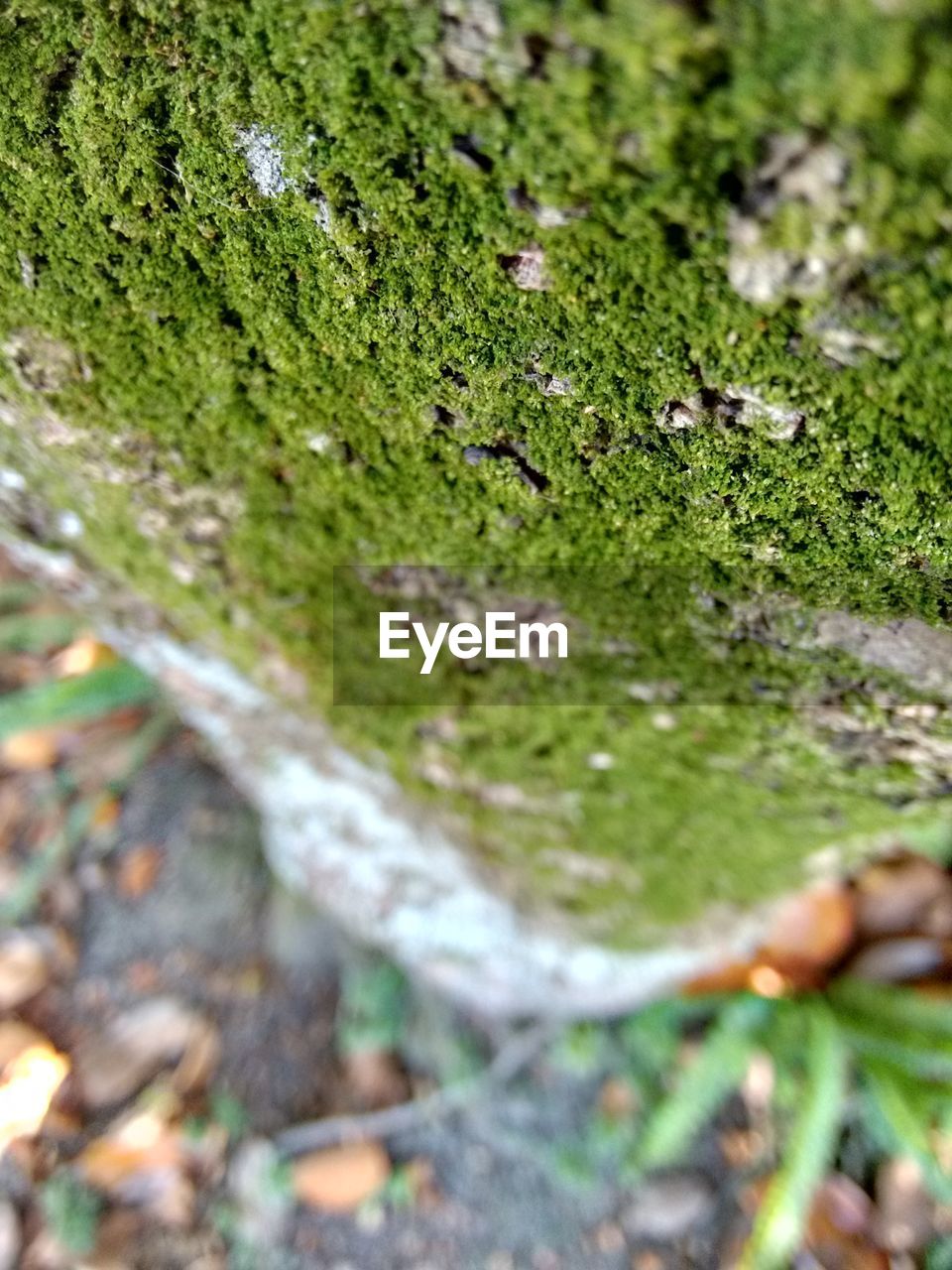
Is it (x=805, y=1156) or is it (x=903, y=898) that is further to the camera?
(x=903, y=898)

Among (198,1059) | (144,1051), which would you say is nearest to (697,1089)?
(198,1059)

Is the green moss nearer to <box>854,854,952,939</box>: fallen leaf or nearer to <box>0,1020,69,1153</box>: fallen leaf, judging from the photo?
<box>854,854,952,939</box>: fallen leaf

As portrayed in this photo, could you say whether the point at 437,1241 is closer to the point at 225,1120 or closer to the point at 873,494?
the point at 225,1120

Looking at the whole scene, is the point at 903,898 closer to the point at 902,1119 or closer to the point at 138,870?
the point at 902,1119

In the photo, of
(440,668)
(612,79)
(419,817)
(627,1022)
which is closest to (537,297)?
(612,79)

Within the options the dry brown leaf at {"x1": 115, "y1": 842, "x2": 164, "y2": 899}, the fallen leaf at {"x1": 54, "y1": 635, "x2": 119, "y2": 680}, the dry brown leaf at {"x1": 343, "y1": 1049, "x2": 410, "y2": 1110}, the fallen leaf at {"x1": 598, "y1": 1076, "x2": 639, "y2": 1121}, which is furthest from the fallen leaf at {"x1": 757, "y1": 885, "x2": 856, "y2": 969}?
the fallen leaf at {"x1": 54, "y1": 635, "x2": 119, "y2": 680}

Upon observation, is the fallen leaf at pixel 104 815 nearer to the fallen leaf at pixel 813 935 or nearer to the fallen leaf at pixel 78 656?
the fallen leaf at pixel 78 656
